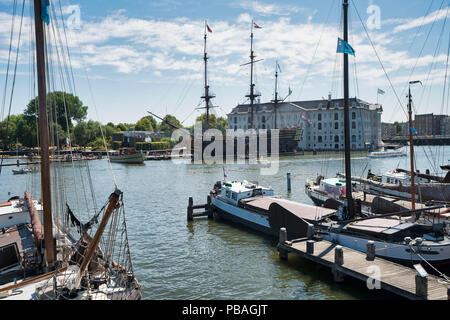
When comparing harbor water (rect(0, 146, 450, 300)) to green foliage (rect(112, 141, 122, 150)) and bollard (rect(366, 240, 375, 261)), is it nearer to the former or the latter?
bollard (rect(366, 240, 375, 261))

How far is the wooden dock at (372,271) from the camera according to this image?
40.2 ft

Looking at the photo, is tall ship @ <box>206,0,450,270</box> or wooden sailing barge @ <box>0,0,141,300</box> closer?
wooden sailing barge @ <box>0,0,141,300</box>

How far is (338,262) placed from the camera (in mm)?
15305

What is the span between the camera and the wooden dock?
12.2 metres

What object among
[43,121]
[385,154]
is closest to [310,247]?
[43,121]

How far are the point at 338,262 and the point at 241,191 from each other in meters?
12.5

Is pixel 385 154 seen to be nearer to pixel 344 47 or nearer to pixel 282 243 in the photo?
pixel 344 47

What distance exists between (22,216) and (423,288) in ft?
62.1

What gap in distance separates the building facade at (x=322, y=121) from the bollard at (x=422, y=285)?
113 m

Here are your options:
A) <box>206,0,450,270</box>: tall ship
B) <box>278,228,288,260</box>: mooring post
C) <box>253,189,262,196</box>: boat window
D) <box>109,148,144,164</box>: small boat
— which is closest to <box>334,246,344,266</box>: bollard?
<box>206,0,450,270</box>: tall ship

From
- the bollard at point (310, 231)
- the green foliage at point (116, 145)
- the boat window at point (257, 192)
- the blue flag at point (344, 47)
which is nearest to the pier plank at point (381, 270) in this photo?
the bollard at point (310, 231)

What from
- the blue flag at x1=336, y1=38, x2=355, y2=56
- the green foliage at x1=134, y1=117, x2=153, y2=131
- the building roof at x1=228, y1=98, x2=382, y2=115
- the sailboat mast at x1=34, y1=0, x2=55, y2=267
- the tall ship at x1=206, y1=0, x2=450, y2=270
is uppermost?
the building roof at x1=228, y1=98, x2=382, y2=115

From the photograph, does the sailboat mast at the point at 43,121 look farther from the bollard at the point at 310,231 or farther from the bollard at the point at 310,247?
the bollard at the point at 310,231
